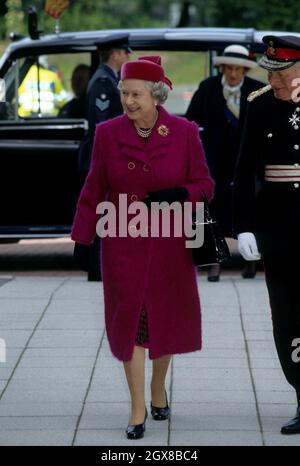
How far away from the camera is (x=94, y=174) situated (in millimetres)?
6668

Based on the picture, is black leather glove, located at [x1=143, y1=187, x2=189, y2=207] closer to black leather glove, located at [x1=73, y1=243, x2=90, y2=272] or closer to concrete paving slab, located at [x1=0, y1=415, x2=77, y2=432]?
black leather glove, located at [x1=73, y1=243, x2=90, y2=272]

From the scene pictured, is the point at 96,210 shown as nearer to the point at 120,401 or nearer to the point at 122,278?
the point at 122,278

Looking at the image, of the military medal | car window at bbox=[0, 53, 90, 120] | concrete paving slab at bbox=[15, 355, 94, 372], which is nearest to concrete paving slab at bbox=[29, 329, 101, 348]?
concrete paving slab at bbox=[15, 355, 94, 372]

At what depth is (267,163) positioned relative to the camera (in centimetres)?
667

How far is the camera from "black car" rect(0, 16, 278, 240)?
460 inches

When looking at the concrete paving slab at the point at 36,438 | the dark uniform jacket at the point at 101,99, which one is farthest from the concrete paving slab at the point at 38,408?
the dark uniform jacket at the point at 101,99

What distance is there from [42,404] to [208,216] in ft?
4.11

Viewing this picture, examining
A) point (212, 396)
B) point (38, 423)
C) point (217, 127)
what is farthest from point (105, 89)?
point (38, 423)

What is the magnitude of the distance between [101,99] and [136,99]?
4.42 metres

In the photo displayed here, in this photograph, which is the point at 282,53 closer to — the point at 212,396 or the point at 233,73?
the point at 212,396

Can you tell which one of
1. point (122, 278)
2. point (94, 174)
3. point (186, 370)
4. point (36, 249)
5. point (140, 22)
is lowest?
point (140, 22)

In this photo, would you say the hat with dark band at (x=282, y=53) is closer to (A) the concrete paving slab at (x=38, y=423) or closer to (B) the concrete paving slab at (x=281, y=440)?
(B) the concrete paving slab at (x=281, y=440)

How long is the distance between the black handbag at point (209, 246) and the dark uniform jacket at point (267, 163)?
0.40 feet
